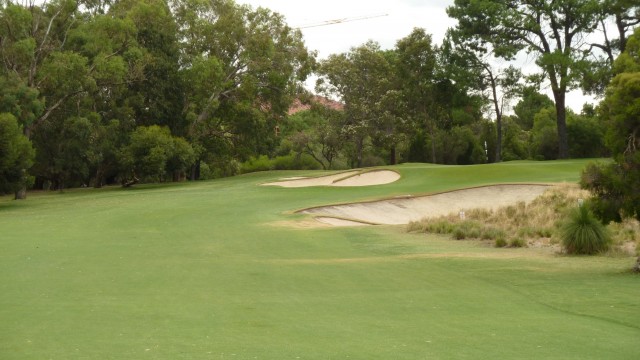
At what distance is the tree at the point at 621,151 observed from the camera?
1486cm

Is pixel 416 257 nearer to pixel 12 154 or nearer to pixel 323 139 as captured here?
pixel 12 154

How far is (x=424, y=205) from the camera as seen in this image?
3628 cm

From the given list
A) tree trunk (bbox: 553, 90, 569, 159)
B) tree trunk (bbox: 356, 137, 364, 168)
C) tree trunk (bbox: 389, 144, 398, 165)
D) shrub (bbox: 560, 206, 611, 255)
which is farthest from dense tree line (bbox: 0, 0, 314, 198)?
shrub (bbox: 560, 206, 611, 255)

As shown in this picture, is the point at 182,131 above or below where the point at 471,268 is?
above

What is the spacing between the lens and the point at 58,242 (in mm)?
22422

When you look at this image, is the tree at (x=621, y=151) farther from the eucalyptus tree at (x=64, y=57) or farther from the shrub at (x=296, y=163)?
the shrub at (x=296, y=163)

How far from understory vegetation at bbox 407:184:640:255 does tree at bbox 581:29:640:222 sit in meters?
4.57

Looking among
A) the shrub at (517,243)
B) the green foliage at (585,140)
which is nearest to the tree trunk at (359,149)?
the green foliage at (585,140)

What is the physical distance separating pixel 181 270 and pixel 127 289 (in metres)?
2.92

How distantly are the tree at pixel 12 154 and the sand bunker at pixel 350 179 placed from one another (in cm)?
1459

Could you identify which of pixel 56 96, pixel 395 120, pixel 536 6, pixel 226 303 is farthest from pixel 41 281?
pixel 395 120

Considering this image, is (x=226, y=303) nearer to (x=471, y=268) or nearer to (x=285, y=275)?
(x=285, y=275)

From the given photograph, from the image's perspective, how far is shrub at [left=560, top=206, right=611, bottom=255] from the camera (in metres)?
19.8

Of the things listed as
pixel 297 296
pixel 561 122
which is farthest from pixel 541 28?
pixel 297 296
